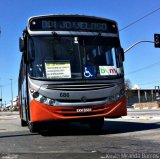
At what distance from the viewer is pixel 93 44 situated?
14820mm

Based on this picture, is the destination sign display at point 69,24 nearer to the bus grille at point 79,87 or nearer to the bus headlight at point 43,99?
the bus grille at point 79,87

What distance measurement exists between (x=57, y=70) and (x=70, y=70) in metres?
0.46

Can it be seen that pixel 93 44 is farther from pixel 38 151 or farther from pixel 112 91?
pixel 38 151

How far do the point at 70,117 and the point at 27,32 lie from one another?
3.01m

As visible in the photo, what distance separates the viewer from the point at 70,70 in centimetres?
1426

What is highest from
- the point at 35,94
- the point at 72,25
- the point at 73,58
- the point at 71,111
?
the point at 72,25

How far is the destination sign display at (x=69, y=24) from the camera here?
1455 centimetres

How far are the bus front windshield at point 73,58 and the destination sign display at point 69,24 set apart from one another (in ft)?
1.11

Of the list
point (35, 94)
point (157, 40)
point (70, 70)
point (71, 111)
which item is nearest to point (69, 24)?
point (70, 70)

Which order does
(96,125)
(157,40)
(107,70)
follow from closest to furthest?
(107,70) < (96,125) < (157,40)

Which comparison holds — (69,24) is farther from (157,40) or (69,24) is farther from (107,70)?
(157,40)

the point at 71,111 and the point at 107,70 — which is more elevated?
the point at 107,70

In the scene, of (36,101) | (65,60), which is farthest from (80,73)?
(36,101)

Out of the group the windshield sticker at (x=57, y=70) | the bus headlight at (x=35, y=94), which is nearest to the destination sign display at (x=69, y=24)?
the windshield sticker at (x=57, y=70)
